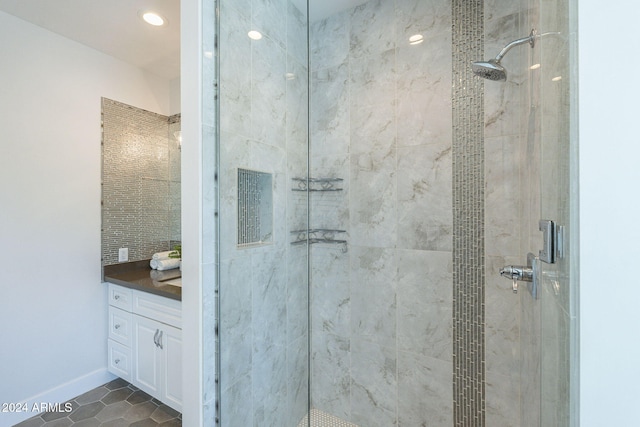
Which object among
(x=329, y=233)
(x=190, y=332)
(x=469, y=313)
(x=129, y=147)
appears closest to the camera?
(x=190, y=332)

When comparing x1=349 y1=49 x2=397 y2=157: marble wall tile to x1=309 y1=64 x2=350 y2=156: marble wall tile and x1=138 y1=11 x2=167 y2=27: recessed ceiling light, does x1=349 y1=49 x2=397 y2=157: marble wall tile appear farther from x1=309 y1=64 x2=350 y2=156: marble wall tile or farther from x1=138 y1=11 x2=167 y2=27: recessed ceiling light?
x1=138 y1=11 x2=167 y2=27: recessed ceiling light

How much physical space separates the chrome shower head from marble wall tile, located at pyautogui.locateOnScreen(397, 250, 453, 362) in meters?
0.85

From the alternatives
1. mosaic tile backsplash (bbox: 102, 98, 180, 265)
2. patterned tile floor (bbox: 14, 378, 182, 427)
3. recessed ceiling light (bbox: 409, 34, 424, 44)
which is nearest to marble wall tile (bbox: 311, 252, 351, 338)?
patterned tile floor (bbox: 14, 378, 182, 427)

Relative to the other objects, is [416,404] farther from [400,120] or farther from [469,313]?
[400,120]

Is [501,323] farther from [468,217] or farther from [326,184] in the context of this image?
[326,184]

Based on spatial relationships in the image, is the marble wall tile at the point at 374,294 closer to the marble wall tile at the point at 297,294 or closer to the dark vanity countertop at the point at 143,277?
the marble wall tile at the point at 297,294

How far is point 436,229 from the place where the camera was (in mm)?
1461

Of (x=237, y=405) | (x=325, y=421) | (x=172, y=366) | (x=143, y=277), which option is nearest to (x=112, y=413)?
(x=172, y=366)

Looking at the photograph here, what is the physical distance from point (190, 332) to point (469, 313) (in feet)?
4.30

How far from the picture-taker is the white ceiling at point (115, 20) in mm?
1591

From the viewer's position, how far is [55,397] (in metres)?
1.80

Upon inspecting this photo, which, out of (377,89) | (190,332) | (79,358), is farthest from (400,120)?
(79,358)

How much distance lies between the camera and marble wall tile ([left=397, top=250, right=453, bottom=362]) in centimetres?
144

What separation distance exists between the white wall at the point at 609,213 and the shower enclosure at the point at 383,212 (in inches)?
6.0
